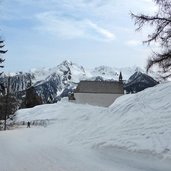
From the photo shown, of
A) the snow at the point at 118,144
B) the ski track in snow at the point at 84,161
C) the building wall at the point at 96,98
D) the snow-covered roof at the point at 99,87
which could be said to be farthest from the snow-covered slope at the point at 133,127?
the snow-covered roof at the point at 99,87

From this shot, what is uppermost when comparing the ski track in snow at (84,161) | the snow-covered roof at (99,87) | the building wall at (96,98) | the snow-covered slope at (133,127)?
the snow-covered roof at (99,87)

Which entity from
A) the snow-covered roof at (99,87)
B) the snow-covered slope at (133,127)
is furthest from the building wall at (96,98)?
the snow-covered slope at (133,127)

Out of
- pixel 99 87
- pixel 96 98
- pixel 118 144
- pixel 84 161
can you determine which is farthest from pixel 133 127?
pixel 99 87

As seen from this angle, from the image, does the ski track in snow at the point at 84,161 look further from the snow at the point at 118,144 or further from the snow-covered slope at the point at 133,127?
the snow-covered slope at the point at 133,127

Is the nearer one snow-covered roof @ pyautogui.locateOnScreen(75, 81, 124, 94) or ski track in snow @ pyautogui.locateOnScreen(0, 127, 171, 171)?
ski track in snow @ pyautogui.locateOnScreen(0, 127, 171, 171)

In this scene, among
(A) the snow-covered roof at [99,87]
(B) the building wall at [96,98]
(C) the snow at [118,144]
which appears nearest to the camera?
(C) the snow at [118,144]

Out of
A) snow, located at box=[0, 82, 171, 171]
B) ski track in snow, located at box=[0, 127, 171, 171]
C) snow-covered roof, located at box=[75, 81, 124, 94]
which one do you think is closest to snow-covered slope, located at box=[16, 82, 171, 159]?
snow, located at box=[0, 82, 171, 171]

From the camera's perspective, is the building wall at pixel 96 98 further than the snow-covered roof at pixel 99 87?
No

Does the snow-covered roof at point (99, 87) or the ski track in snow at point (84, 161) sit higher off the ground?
the snow-covered roof at point (99, 87)

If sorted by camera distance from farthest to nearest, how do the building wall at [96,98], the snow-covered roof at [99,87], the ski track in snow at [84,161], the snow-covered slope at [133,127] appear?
the snow-covered roof at [99,87], the building wall at [96,98], the snow-covered slope at [133,127], the ski track in snow at [84,161]

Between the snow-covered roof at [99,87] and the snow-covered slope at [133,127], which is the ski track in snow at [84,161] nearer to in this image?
the snow-covered slope at [133,127]

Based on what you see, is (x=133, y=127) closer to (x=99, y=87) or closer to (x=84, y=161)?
(x=84, y=161)

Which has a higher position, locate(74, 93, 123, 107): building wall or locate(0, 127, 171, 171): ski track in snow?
locate(74, 93, 123, 107): building wall

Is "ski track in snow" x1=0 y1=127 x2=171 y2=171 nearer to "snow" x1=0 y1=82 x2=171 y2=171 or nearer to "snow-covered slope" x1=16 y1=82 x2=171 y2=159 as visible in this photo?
"snow" x1=0 y1=82 x2=171 y2=171
